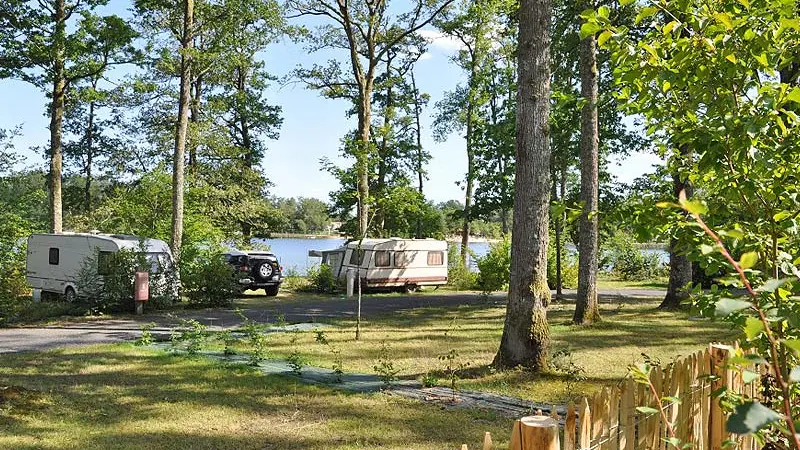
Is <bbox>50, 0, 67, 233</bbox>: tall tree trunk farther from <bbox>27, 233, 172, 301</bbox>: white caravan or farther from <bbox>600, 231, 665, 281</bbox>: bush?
<bbox>600, 231, 665, 281</bbox>: bush

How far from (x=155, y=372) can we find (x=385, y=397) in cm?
335

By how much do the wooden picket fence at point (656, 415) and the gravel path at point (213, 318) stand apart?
915 cm

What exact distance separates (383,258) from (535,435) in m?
22.4

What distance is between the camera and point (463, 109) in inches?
1480

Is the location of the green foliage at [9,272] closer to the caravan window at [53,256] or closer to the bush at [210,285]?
the caravan window at [53,256]

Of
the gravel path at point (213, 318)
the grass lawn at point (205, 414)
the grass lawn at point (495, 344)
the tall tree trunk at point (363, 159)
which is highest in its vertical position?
the tall tree trunk at point (363, 159)

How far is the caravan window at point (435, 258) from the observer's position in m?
26.0

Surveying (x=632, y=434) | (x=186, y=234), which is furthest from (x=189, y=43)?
(x=632, y=434)

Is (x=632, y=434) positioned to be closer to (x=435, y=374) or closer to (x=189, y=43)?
(x=435, y=374)

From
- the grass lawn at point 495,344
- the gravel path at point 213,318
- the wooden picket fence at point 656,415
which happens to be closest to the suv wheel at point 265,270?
the gravel path at point 213,318

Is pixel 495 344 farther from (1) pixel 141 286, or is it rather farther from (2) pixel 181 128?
(2) pixel 181 128

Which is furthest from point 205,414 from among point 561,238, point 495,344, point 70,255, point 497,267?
point 561,238

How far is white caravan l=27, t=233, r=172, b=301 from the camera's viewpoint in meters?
16.6

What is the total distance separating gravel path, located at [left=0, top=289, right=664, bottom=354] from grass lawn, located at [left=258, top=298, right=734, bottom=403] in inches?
73.1
